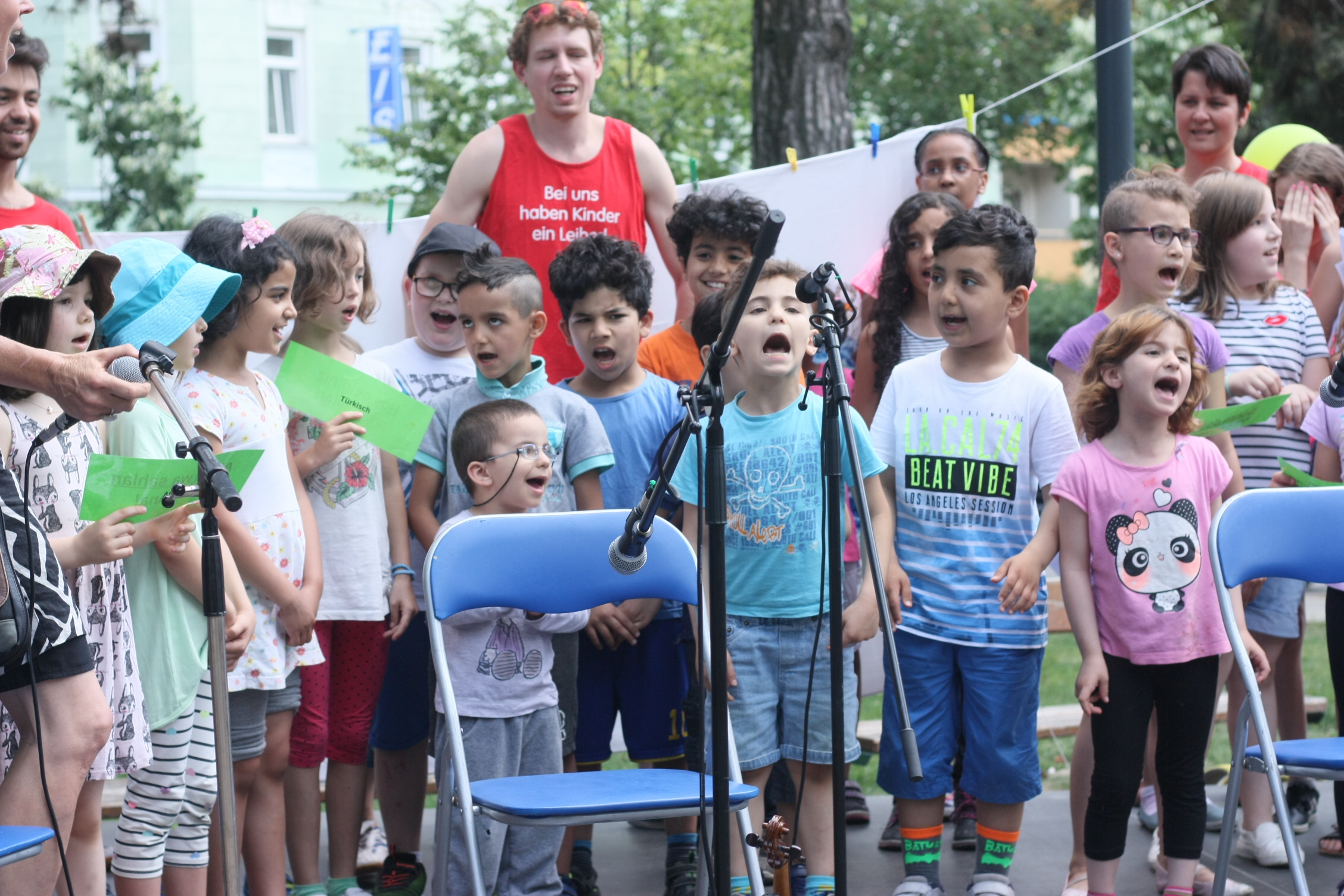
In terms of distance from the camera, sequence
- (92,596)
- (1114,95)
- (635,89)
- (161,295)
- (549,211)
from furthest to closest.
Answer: (635,89)
(1114,95)
(549,211)
(161,295)
(92,596)

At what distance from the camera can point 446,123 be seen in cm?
1574

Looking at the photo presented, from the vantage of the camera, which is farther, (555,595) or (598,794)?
(555,595)

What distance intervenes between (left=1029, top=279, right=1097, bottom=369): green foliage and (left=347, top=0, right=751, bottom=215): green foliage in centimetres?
512

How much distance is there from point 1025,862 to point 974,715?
76 cm

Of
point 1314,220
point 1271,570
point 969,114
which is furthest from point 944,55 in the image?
point 1271,570

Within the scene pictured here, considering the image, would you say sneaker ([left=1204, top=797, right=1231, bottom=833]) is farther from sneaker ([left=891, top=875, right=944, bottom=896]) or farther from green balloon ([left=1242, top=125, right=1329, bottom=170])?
green balloon ([left=1242, top=125, right=1329, bottom=170])

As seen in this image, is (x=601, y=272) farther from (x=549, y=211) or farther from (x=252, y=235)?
(x=252, y=235)

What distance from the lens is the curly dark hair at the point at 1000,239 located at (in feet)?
11.2

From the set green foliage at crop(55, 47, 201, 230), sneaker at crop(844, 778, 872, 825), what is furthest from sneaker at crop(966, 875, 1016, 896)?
green foliage at crop(55, 47, 201, 230)

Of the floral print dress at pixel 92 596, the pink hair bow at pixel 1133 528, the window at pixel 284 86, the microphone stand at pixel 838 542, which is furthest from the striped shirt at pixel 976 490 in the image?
the window at pixel 284 86

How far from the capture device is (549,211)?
4.11 metres

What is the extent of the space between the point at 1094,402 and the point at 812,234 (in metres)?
1.53

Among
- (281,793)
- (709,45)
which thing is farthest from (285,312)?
(709,45)

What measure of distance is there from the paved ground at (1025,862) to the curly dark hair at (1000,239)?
64.5 inches
